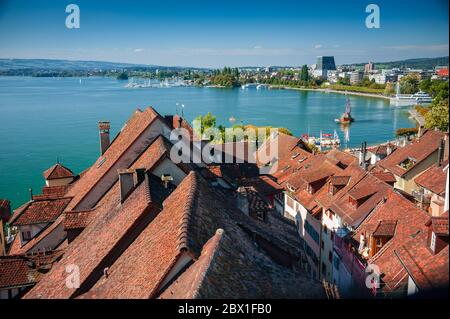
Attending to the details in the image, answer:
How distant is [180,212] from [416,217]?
9741 mm

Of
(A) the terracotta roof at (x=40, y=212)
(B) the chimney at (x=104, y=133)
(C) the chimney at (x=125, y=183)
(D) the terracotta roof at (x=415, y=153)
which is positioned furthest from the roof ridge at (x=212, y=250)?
(D) the terracotta roof at (x=415, y=153)

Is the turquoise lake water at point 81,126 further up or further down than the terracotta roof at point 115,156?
further down

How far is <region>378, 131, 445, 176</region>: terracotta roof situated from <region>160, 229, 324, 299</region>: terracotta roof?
18.6m

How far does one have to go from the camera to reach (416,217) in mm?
14656

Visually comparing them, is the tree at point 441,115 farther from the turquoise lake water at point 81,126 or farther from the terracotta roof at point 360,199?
the turquoise lake water at point 81,126

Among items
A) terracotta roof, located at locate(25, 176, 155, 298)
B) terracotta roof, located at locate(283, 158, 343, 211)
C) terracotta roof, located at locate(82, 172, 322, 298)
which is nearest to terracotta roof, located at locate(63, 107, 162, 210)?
terracotta roof, located at locate(25, 176, 155, 298)

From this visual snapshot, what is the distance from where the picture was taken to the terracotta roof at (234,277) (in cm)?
629

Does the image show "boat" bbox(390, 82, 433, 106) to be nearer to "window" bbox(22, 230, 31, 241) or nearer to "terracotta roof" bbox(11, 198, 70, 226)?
"terracotta roof" bbox(11, 198, 70, 226)

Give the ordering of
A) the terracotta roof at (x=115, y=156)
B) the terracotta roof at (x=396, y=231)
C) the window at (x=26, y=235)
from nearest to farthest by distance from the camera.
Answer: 1. the terracotta roof at (x=396, y=231)
2. the terracotta roof at (x=115, y=156)
3. the window at (x=26, y=235)

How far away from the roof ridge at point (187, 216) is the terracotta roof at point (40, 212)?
802cm

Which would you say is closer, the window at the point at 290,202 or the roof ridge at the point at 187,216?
the roof ridge at the point at 187,216
